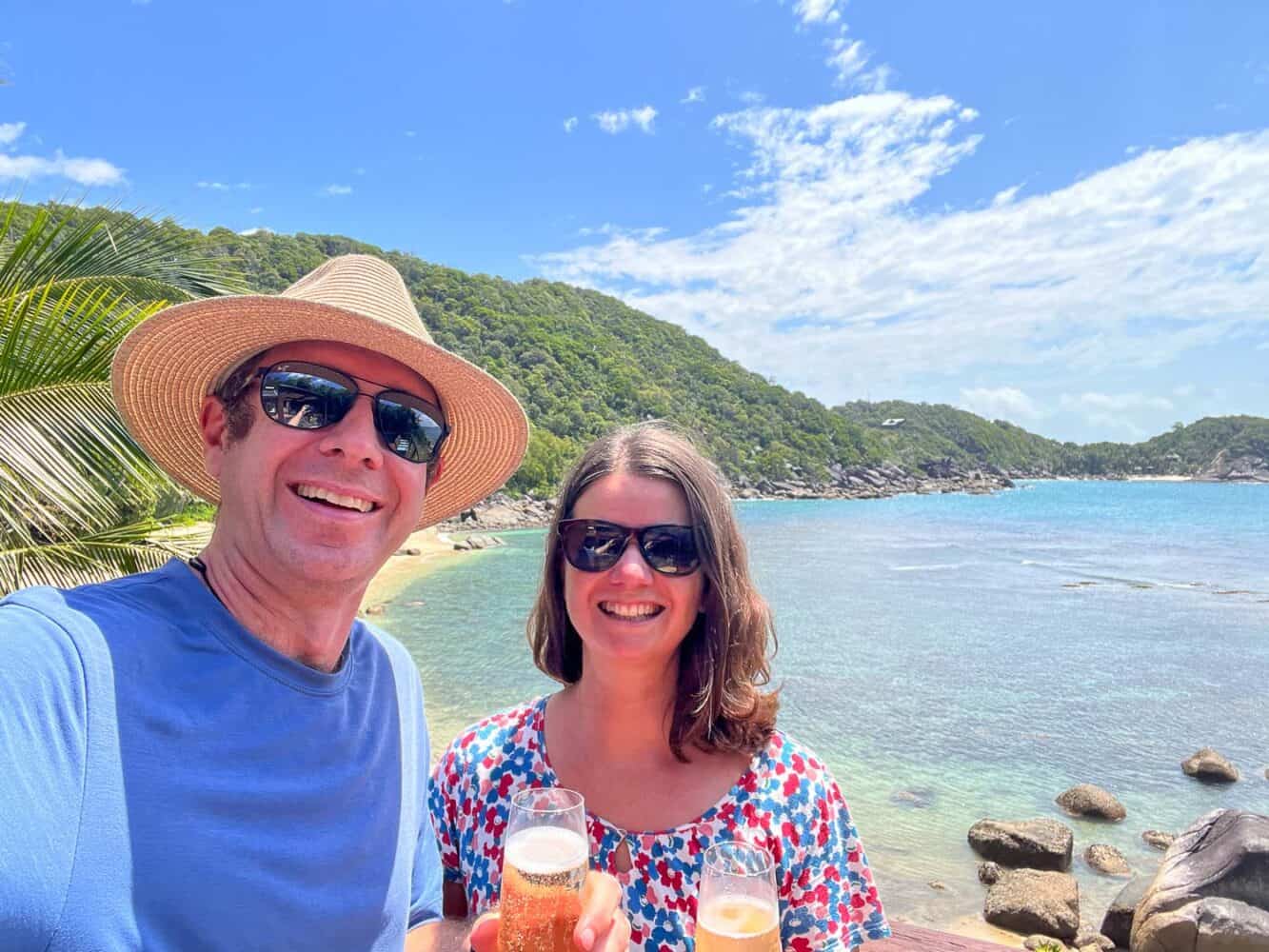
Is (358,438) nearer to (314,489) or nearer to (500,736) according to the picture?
(314,489)

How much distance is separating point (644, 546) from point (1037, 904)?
8.05 m

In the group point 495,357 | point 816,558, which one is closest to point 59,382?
point 816,558

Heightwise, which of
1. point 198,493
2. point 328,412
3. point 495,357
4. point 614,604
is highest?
point 495,357

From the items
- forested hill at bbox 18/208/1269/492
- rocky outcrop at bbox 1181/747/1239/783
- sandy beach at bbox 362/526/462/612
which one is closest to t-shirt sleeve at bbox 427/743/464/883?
rocky outcrop at bbox 1181/747/1239/783

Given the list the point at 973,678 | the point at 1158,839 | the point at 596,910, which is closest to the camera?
the point at 596,910

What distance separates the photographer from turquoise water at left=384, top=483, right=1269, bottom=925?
11211 mm

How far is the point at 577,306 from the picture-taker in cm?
11825

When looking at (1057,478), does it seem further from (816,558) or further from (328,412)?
(328,412)

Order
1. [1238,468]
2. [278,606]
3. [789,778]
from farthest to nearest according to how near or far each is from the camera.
A: [1238,468] < [789,778] < [278,606]

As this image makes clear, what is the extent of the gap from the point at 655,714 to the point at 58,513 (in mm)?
5630

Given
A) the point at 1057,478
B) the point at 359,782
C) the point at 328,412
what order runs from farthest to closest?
the point at 1057,478
the point at 328,412
the point at 359,782

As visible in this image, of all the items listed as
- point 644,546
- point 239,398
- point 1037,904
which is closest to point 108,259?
point 239,398

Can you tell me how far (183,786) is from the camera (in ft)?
4.29

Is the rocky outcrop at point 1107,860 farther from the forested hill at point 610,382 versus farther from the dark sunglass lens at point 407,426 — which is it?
the forested hill at point 610,382
